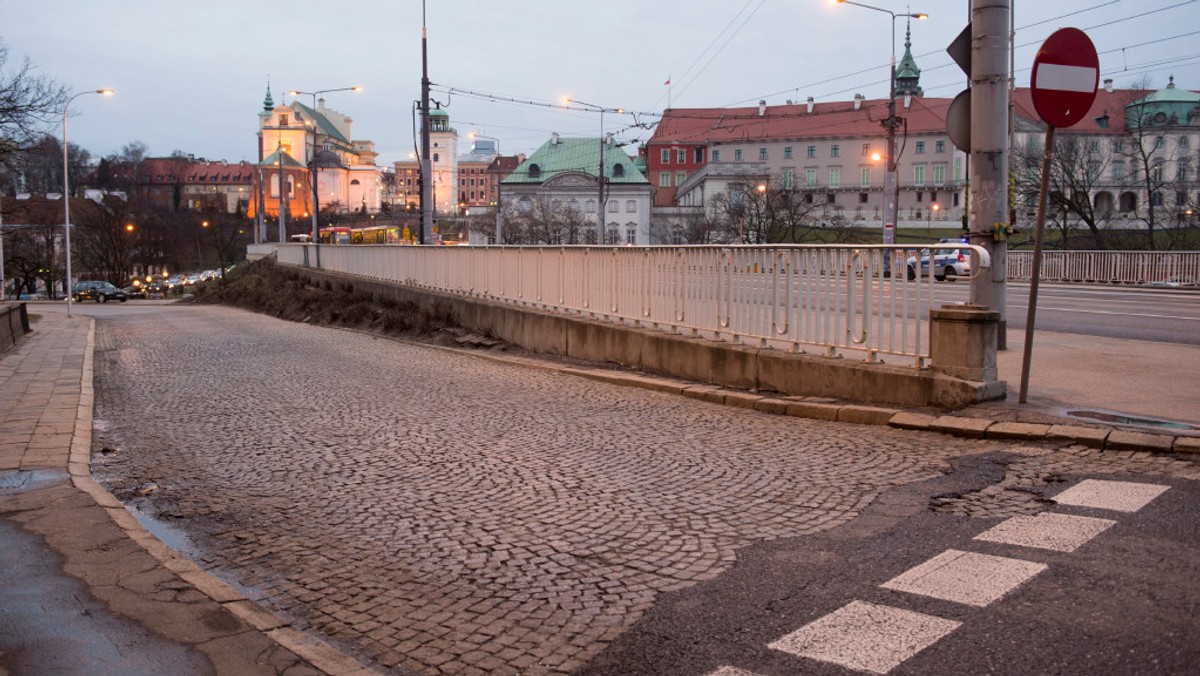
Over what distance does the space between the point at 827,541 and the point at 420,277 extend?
2104 cm

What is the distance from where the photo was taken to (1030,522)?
5.50m

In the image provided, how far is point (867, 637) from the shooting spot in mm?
3996

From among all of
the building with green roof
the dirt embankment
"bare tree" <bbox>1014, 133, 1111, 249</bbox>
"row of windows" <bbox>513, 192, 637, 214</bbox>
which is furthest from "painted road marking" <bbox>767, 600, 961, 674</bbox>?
"row of windows" <bbox>513, 192, 637, 214</bbox>

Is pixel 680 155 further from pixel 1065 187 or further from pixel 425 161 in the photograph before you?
pixel 425 161

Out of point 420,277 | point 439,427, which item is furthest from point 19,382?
point 420,277

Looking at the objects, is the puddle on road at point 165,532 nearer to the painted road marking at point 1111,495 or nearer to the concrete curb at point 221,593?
the concrete curb at point 221,593

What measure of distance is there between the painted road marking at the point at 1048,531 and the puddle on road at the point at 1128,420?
268 cm

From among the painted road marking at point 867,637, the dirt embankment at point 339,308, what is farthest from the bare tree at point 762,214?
the painted road marking at point 867,637

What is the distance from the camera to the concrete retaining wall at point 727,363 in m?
8.96

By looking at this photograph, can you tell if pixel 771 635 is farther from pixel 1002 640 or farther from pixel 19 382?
pixel 19 382

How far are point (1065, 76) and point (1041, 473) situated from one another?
3736 mm

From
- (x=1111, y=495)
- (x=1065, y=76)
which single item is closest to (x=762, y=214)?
(x=1065, y=76)

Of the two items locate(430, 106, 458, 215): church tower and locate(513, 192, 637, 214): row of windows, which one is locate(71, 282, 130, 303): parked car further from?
locate(430, 106, 458, 215): church tower

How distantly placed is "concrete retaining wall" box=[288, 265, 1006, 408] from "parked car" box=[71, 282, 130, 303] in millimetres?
63443
